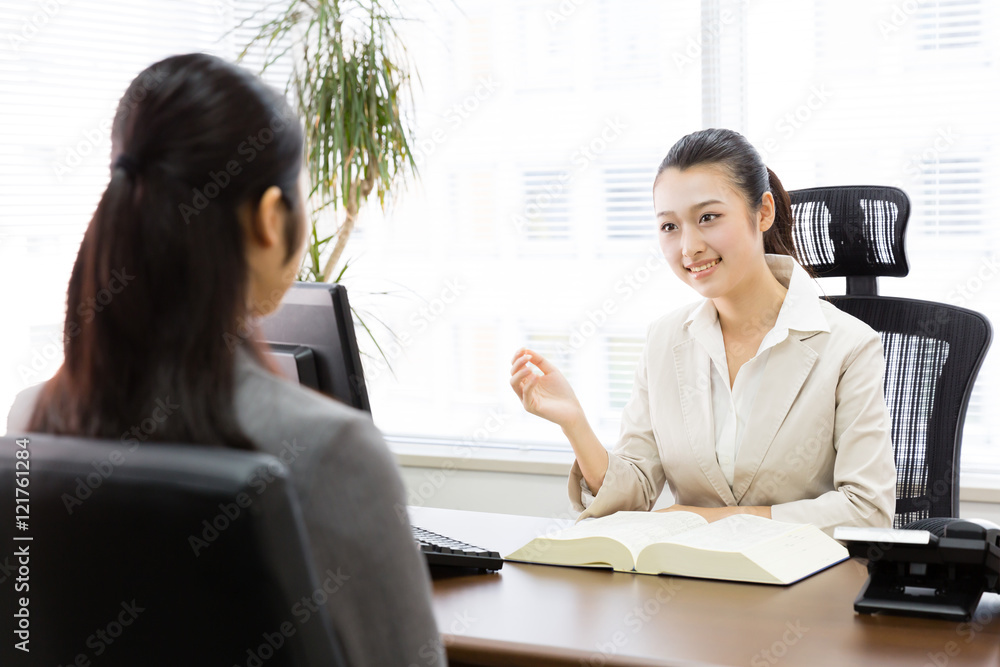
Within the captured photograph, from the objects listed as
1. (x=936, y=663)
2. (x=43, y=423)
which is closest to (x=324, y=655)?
(x=43, y=423)

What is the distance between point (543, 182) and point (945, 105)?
1.32 m

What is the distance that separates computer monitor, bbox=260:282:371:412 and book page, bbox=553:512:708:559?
16.8 inches

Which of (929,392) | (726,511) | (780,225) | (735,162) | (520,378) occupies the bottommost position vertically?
(726,511)

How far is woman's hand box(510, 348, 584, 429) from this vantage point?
180cm

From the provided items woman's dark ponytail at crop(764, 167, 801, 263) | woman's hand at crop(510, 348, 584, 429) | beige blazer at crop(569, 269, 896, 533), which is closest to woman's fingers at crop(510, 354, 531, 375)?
woman's hand at crop(510, 348, 584, 429)

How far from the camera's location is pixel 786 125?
119 inches

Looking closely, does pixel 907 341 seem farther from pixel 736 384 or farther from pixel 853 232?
pixel 736 384

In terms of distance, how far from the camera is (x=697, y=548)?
1.36 m

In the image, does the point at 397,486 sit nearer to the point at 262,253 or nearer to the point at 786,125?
the point at 262,253

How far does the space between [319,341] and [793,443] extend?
101 centimetres

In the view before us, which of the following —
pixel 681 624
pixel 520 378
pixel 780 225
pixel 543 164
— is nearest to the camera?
pixel 681 624

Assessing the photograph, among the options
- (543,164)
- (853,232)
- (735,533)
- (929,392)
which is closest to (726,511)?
(735,533)

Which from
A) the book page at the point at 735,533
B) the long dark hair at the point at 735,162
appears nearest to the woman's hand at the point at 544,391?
the book page at the point at 735,533

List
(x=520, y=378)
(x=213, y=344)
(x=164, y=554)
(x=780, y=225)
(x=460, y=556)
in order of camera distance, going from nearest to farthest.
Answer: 1. (x=164, y=554)
2. (x=213, y=344)
3. (x=460, y=556)
4. (x=520, y=378)
5. (x=780, y=225)
